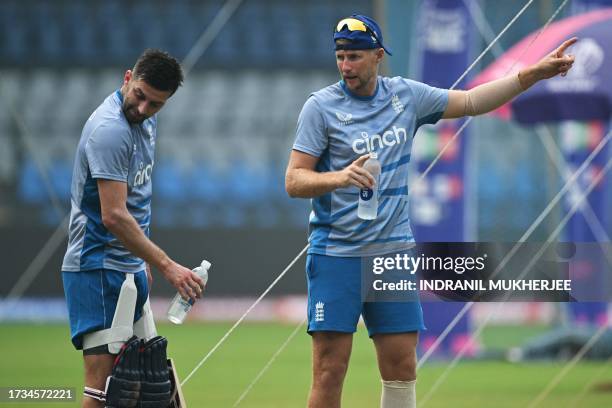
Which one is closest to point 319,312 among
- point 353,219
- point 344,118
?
point 353,219

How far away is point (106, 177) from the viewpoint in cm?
492

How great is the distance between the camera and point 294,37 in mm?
20328

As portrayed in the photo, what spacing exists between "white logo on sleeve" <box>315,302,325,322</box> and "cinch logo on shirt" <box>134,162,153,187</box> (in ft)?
2.75

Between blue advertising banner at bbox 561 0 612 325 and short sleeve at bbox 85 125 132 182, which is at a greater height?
blue advertising banner at bbox 561 0 612 325

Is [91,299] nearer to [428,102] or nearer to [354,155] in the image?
[354,155]

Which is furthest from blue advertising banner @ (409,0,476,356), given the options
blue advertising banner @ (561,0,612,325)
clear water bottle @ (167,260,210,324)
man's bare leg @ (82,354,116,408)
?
man's bare leg @ (82,354,116,408)

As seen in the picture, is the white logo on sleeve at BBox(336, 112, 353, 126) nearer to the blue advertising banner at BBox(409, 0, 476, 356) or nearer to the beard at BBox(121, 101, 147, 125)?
the beard at BBox(121, 101, 147, 125)

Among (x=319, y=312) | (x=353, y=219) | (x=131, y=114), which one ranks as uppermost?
(x=131, y=114)

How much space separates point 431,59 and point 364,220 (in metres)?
7.04

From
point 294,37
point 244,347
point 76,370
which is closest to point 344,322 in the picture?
point 76,370

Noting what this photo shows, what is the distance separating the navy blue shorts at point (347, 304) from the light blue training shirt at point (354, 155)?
56 millimetres

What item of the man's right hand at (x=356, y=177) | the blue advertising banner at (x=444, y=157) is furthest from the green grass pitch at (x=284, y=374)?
the man's right hand at (x=356, y=177)

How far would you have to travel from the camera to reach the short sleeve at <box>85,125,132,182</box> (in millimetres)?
4934

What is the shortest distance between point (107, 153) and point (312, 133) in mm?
801
